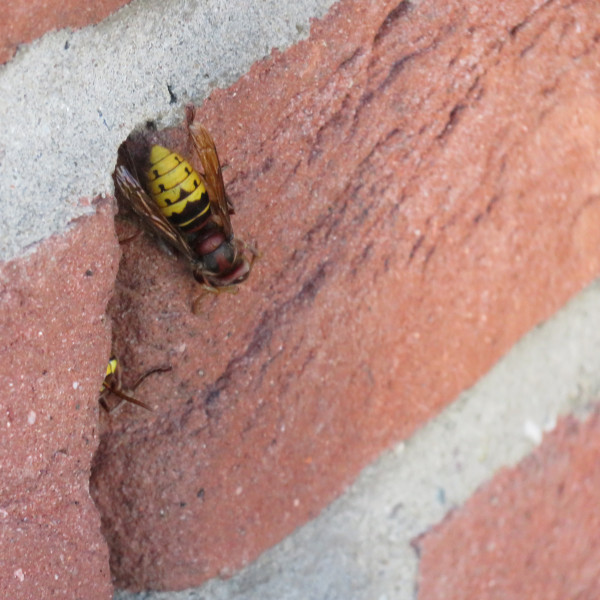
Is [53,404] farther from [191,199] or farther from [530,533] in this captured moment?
[530,533]

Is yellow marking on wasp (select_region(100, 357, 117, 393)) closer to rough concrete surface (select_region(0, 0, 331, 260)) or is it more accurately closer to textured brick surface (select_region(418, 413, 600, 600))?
rough concrete surface (select_region(0, 0, 331, 260))

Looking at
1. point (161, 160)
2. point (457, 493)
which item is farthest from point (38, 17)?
point (457, 493)

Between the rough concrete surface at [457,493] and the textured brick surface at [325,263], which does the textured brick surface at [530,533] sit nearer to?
the rough concrete surface at [457,493]

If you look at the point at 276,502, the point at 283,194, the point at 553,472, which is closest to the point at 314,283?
the point at 283,194

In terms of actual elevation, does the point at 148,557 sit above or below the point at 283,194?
below

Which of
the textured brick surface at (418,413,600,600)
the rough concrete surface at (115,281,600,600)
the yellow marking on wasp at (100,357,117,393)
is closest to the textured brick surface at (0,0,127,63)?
the yellow marking on wasp at (100,357,117,393)

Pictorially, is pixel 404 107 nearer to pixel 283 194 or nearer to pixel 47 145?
pixel 283 194
